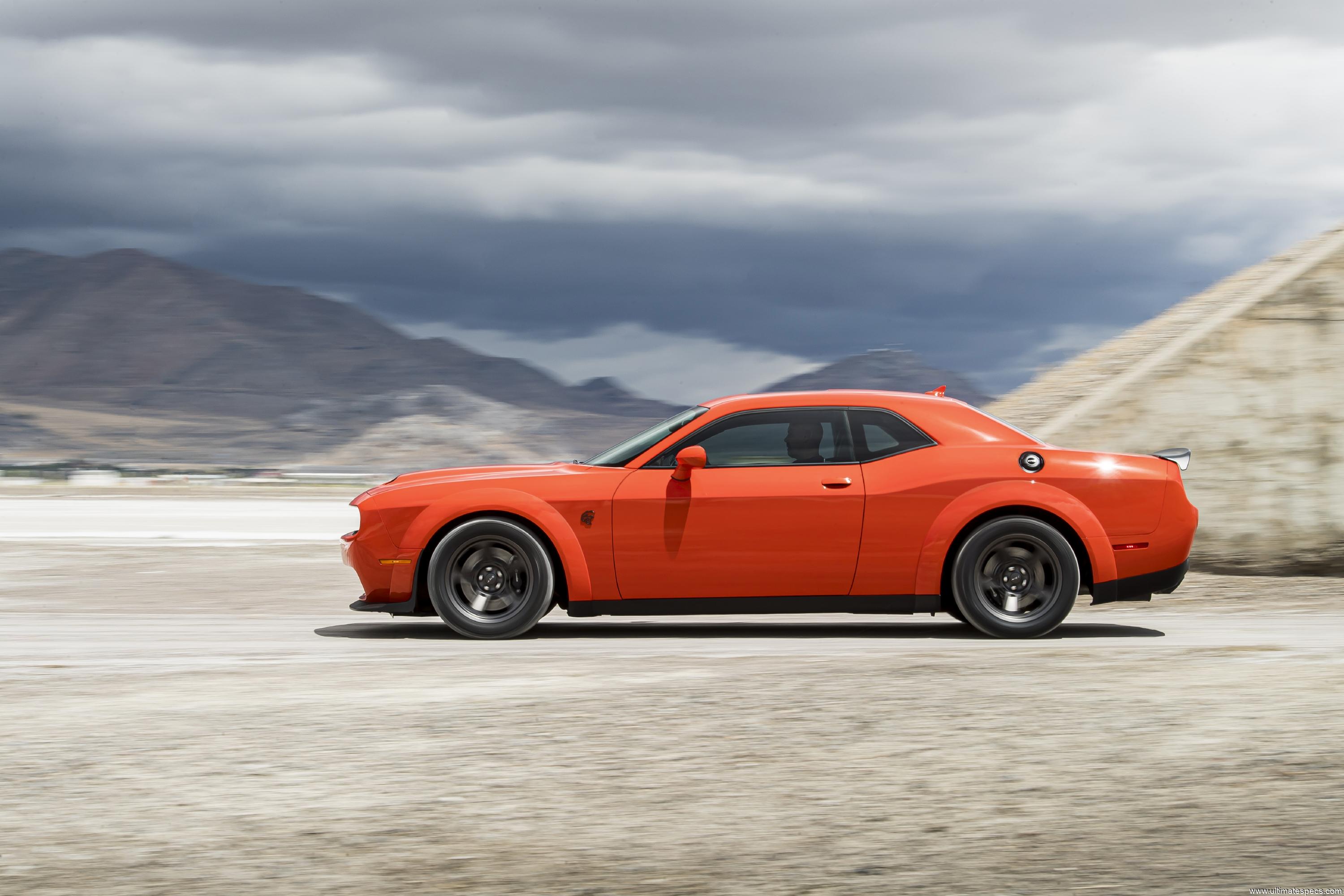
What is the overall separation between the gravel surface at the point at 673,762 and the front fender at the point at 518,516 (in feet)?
1.28

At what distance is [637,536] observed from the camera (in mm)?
7785

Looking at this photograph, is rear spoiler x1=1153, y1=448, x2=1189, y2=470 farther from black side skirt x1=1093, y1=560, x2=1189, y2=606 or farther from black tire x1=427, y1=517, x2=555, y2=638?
black tire x1=427, y1=517, x2=555, y2=638

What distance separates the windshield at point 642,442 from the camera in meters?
8.01

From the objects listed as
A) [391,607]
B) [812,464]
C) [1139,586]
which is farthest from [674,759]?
[1139,586]

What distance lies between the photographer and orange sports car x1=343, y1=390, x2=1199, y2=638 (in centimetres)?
777

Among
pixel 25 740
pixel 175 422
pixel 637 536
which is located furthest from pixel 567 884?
pixel 175 422

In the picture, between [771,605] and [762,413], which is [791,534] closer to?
[771,605]

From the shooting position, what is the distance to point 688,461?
764cm

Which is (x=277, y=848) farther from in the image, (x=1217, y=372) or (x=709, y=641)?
(x=1217, y=372)

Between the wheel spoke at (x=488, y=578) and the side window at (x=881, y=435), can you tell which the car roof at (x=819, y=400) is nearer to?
the side window at (x=881, y=435)

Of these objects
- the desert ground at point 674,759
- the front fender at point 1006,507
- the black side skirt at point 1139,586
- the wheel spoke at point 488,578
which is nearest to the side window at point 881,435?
the front fender at point 1006,507

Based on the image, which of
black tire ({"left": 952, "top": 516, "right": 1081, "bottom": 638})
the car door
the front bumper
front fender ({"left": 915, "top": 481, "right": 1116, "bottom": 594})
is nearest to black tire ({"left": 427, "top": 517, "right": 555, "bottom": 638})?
the front bumper

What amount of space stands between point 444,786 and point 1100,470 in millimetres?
4769

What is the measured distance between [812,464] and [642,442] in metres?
1.01
